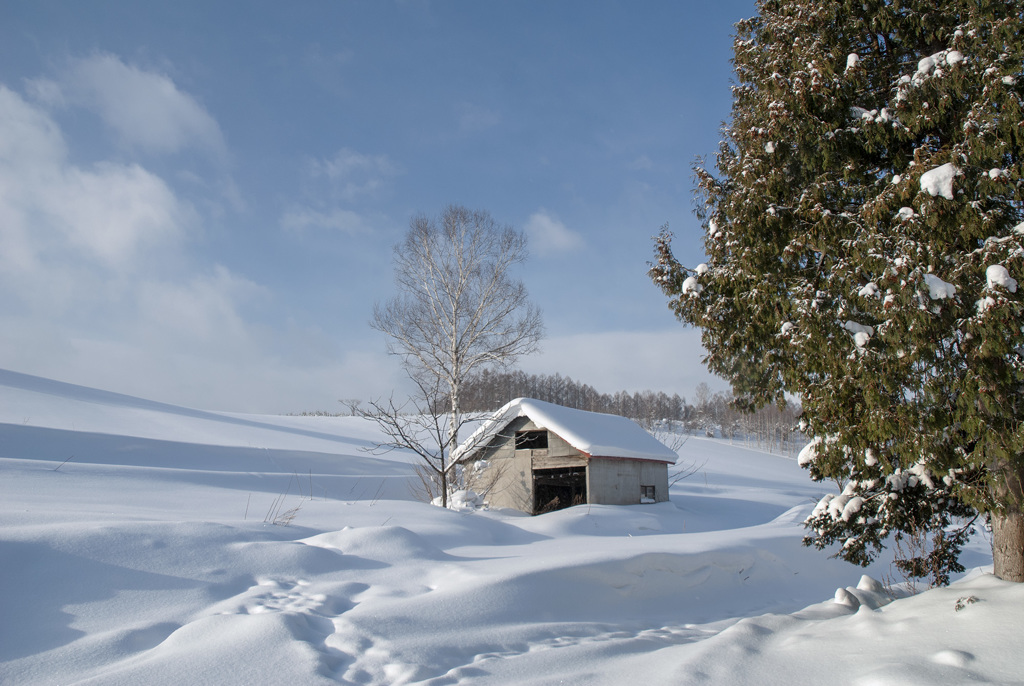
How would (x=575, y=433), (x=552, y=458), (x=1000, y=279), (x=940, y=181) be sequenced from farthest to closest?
(x=552, y=458) < (x=575, y=433) < (x=940, y=181) < (x=1000, y=279)

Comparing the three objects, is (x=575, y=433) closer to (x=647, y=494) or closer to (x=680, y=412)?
(x=647, y=494)

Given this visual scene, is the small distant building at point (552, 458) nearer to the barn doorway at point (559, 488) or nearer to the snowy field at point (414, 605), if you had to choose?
the barn doorway at point (559, 488)

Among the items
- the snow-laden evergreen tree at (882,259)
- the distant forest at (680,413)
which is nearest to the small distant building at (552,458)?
the snow-laden evergreen tree at (882,259)

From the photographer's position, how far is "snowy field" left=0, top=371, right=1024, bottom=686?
3342 millimetres

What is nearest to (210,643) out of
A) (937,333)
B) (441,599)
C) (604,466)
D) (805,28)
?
(441,599)

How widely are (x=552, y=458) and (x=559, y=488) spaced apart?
4852 millimetres

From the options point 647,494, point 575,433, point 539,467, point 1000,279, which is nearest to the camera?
point 1000,279

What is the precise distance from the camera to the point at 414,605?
4.39m

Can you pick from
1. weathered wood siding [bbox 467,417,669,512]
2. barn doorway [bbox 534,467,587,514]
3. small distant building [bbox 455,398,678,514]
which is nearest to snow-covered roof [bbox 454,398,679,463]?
small distant building [bbox 455,398,678,514]

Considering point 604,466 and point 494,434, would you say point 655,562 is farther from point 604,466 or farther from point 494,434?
point 494,434

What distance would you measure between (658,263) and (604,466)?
9.56 m

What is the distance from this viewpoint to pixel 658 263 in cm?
689

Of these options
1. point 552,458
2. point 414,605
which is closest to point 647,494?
point 552,458

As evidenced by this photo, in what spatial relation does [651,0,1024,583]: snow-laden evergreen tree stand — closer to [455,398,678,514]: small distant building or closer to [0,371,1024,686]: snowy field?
[0,371,1024,686]: snowy field
